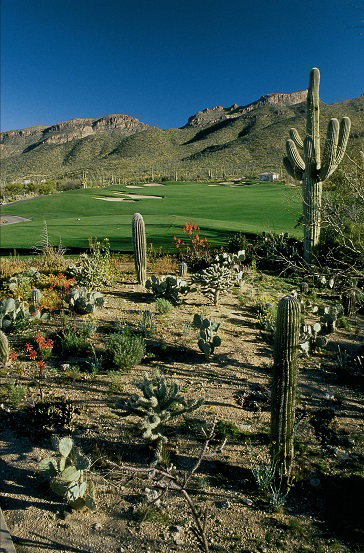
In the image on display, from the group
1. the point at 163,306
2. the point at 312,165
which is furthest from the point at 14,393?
the point at 312,165

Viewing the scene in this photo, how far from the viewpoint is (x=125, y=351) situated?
5.55m

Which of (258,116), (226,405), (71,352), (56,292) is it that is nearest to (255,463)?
(226,405)

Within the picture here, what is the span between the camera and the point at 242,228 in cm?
1642

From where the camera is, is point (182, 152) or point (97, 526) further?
point (182, 152)

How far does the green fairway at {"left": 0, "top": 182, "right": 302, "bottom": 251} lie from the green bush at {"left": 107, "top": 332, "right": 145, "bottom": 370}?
6.21m

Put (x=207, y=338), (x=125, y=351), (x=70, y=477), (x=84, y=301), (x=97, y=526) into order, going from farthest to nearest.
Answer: (x=84, y=301), (x=207, y=338), (x=125, y=351), (x=70, y=477), (x=97, y=526)

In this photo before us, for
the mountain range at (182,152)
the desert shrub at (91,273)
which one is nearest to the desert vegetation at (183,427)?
the desert shrub at (91,273)

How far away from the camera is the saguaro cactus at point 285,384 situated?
372cm

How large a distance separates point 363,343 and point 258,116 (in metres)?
92.6

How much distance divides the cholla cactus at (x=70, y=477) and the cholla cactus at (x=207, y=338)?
2637 mm

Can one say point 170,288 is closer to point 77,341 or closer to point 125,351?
point 77,341

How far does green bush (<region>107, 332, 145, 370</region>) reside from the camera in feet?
18.2

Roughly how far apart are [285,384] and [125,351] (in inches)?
101

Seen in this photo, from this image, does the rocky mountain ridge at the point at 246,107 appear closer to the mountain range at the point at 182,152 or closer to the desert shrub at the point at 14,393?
the mountain range at the point at 182,152
